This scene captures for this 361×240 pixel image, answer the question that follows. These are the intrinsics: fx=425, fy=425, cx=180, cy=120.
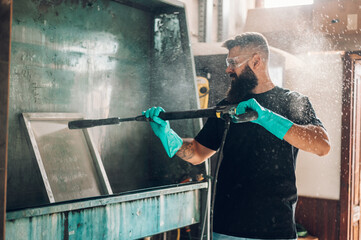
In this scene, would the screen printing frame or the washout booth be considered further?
the screen printing frame

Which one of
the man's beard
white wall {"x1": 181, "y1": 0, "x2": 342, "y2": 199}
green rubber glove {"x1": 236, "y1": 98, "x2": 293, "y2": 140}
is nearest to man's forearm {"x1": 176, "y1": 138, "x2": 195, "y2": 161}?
the man's beard

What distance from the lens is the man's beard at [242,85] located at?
2064 millimetres

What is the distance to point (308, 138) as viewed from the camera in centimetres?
182

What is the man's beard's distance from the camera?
206 centimetres

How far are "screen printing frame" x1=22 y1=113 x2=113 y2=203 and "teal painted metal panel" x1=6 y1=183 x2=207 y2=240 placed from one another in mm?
357

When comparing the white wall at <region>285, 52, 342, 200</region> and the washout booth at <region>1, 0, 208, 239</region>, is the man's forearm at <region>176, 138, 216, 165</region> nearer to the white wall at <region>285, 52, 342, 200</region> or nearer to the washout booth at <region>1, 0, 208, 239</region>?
the washout booth at <region>1, 0, 208, 239</region>

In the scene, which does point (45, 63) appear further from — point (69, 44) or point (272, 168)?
point (272, 168)

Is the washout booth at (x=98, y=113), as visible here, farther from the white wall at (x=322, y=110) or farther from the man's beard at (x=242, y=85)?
the white wall at (x=322, y=110)

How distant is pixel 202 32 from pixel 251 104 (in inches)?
85.4

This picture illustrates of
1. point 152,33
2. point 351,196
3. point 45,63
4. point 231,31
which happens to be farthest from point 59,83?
point 351,196

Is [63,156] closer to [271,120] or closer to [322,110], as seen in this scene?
[271,120]

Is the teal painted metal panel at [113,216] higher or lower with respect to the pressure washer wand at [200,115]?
lower

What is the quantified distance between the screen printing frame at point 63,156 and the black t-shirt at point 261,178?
73 centimetres

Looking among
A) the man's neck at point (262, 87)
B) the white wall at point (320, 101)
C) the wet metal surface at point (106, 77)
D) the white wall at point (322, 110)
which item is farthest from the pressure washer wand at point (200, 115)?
the white wall at point (322, 110)
